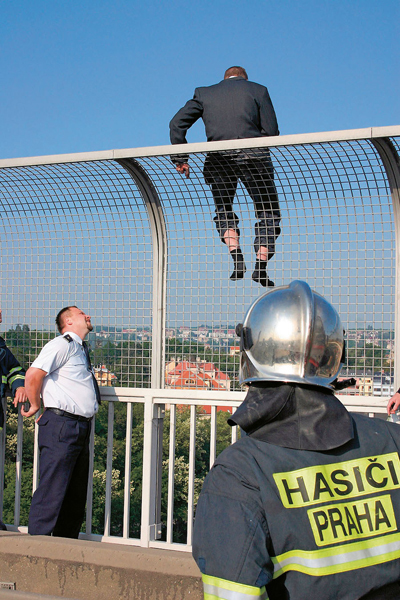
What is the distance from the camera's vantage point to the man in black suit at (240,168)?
160 inches

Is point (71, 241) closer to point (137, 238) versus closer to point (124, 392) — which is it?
point (137, 238)

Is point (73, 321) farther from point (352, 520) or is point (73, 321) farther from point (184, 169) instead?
point (352, 520)

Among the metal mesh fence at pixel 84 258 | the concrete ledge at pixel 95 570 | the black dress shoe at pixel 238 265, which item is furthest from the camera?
the metal mesh fence at pixel 84 258

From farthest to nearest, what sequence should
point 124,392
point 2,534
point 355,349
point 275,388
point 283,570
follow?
point 124,392
point 355,349
point 2,534
point 275,388
point 283,570

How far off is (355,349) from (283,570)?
2.62 metres

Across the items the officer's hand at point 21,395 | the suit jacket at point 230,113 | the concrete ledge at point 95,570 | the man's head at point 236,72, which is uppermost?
the man's head at point 236,72

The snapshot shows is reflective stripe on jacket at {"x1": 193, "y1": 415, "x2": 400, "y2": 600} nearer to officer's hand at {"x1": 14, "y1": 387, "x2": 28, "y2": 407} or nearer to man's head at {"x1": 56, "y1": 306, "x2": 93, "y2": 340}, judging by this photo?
man's head at {"x1": 56, "y1": 306, "x2": 93, "y2": 340}

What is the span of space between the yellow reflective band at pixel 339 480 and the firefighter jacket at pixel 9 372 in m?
3.51

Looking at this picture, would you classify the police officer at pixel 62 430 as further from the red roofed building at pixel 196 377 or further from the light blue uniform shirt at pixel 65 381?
the red roofed building at pixel 196 377

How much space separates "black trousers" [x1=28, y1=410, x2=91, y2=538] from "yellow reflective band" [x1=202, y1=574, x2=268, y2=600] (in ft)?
10.0

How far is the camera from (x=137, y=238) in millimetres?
4473

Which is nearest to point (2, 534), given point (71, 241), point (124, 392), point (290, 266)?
point (124, 392)

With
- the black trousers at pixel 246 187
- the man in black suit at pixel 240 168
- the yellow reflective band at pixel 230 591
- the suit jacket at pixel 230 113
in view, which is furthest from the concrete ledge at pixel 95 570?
the suit jacket at pixel 230 113

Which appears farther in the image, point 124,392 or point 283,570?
point 124,392
